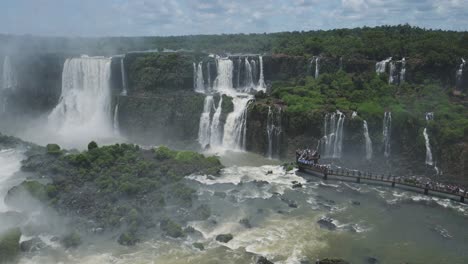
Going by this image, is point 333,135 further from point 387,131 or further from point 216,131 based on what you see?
point 216,131

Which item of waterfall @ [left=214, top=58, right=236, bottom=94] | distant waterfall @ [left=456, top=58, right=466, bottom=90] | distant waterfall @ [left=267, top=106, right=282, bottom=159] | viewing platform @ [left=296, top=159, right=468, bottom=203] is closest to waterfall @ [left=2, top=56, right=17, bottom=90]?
waterfall @ [left=214, top=58, right=236, bottom=94]

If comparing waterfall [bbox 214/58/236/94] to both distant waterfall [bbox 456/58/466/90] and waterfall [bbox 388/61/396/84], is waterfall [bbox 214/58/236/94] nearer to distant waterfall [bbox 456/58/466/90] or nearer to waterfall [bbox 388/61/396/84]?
waterfall [bbox 388/61/396/84]

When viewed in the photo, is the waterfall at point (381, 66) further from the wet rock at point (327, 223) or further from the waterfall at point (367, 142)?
the wet rock at point (327, 223)

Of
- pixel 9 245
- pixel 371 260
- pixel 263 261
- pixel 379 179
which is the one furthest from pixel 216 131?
pixel 9 245

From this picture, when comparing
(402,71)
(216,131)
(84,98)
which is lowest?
(216,131)

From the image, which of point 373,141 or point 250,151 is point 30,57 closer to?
point 250,151

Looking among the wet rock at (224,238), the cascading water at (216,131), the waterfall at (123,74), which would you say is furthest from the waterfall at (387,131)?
the waterfall at (123,74)

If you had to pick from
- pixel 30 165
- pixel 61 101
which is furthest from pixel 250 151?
pixel 61 101
